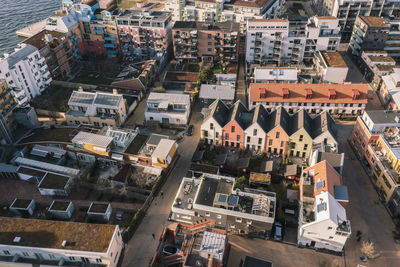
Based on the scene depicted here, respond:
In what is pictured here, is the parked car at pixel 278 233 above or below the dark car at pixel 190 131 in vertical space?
below

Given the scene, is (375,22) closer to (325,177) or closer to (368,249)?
(325,177)

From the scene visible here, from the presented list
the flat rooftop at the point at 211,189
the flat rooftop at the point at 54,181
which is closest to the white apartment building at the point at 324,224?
the flat rooftop at the point at 211,189

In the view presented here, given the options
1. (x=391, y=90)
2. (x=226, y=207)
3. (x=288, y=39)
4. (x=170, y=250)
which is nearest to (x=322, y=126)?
(x=226, y=207)

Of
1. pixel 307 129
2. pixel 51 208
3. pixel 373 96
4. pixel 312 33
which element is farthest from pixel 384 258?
pixel 312 33

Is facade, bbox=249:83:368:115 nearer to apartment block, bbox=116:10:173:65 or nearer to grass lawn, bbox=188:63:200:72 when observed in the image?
grass lawn, bbox=188:63:200:72

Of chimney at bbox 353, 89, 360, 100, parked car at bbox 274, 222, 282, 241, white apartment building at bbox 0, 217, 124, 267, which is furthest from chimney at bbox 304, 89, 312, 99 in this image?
white apartment building at bbox 0, 217, 124, 267

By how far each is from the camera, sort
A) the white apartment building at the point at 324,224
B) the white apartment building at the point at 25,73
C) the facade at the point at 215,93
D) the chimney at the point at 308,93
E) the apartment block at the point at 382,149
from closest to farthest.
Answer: the white apartment building at the point at 324,224
the apartment block at the point at 382,149
the chimney at the point at 308,93
the white apartment building at the point at 25,73
the facade at the point at 215,93

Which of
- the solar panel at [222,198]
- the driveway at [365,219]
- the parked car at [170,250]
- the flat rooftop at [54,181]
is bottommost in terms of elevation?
the driveway at [365,219]

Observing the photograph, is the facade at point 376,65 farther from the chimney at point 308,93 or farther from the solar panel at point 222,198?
the solar panel at point 222,198

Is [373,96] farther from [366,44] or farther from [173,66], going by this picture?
[173,66]
